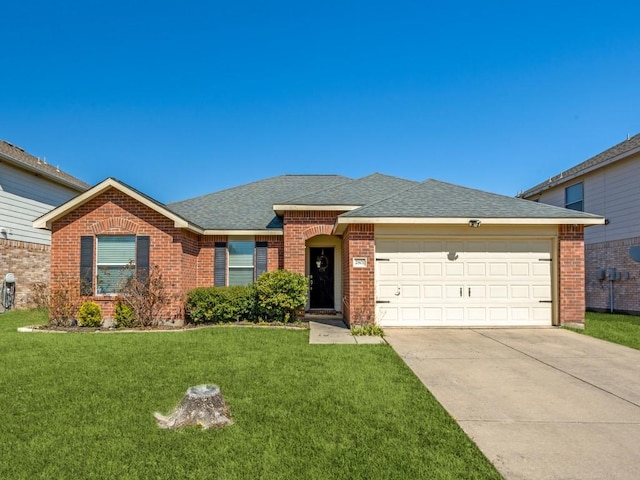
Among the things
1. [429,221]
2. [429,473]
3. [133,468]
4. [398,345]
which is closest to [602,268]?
[429,221]

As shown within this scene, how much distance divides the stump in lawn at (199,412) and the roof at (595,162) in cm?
1614

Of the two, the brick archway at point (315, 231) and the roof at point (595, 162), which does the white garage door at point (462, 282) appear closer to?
the brick archway at point (315, 231)

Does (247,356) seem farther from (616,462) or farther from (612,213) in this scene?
(612,213)

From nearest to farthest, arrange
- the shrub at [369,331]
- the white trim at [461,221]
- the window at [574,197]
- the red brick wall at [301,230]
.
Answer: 1. the shrub at [369,331]
2. the white trim at [461,221]
3. the red brick wall at [301,230]
4. the window at [574,197]

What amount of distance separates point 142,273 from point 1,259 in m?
7.25

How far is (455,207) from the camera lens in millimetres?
10781

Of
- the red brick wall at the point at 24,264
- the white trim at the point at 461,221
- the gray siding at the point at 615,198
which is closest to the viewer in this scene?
the white trim at the point at 461,221

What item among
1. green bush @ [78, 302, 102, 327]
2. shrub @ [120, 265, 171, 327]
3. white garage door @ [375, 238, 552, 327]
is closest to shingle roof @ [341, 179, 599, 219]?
white garage door @ [375, 238, 552, 327]

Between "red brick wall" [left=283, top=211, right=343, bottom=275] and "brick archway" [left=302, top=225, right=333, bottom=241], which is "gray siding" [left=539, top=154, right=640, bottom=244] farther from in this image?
"brick archway" [left=302, top=225, right=333, bottom=241]

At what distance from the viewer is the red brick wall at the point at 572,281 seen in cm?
1037

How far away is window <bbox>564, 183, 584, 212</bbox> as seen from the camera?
17422 millimetres

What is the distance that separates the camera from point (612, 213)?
15.5m

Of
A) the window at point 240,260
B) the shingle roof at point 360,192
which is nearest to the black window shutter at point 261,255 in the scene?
the window at point 240,260

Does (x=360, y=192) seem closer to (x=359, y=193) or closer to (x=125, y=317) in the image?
(x=359, y=193)
